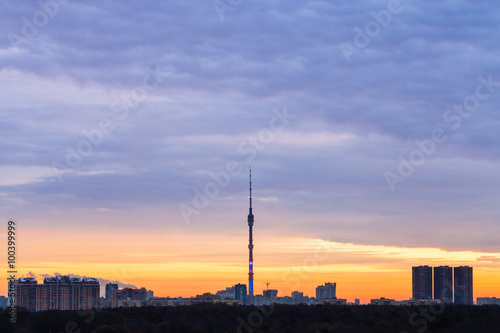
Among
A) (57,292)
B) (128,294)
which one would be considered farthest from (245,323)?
(128,294)

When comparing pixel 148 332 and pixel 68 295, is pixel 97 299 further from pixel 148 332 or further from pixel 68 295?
pixel 148 332

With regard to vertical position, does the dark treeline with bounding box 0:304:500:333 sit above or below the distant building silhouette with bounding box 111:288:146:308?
above

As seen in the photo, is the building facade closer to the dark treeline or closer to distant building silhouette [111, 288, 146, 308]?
distant building silhouette [111, 288, 146, 308]

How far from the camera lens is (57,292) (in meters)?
163

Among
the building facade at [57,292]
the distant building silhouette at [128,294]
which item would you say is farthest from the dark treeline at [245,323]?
the distant building silhouette at [128,294]

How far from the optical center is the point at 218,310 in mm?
51719

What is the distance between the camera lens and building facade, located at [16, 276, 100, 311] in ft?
514

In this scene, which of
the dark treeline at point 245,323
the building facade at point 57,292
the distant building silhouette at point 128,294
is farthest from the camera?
the distant building silhouette at point 128,294

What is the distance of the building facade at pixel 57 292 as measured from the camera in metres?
157

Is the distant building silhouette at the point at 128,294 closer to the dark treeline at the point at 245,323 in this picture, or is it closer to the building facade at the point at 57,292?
the building facade at the point at 57,292

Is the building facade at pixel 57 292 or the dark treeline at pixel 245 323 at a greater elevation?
the dark treeline at pixel 245 323

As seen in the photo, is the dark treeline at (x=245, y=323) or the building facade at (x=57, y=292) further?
the building facade at (x=57, y=292)

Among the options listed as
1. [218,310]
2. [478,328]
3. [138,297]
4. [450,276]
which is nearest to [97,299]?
[138,297]

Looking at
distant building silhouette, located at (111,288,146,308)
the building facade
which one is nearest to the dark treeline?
the building facade
